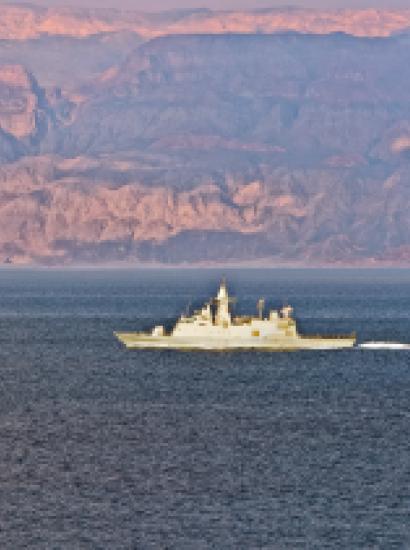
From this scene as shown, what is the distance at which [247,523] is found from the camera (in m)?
89.6

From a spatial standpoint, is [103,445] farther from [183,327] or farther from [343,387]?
[183,327]

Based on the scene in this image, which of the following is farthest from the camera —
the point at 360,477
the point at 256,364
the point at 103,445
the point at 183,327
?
the point at 183,327

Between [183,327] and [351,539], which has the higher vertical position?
[183,327]

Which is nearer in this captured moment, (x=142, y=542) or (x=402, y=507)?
(x=142, y=542)

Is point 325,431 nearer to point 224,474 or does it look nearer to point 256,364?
point 224,474

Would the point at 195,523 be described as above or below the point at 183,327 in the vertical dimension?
below

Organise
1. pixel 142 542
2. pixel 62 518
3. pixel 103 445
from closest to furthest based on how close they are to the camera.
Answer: pixel 142 542 < pixel 62 518 < pixel 103 445

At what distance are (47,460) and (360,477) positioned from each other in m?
19.8

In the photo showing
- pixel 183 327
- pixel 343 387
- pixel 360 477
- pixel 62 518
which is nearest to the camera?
pixel 62 518

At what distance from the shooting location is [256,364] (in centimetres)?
18488

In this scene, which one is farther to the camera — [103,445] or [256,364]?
[256,364]

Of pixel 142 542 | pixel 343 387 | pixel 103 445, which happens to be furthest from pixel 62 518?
pixel 343 387

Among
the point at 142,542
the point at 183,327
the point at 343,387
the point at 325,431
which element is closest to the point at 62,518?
the point at 142,542

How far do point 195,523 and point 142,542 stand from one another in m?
5.14
